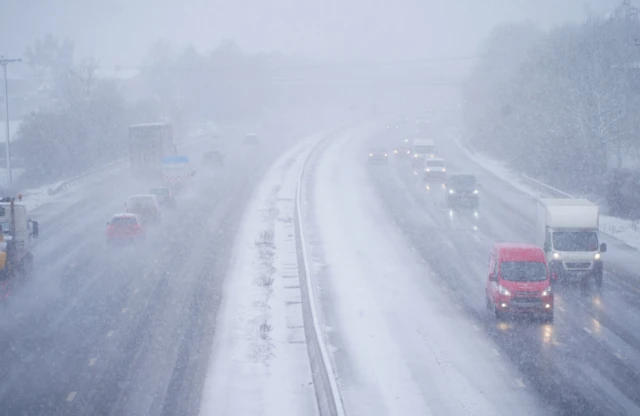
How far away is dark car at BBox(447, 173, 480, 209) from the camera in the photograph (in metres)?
37.1

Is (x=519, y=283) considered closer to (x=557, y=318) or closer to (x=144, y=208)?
(x=557, y=318)

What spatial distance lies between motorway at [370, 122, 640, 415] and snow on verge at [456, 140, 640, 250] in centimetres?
162

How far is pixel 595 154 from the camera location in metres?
44.6

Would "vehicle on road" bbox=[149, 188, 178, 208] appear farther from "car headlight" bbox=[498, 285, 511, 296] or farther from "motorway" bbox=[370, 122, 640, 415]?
"car headlight" bbox=[498, 285, 511, 296]

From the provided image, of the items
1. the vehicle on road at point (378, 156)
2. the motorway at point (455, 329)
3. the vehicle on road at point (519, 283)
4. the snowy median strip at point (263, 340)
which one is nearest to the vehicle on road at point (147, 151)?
the vehicle on road at point (378, 156)

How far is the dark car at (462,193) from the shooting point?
37.1 meters

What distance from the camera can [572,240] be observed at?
2258 cm

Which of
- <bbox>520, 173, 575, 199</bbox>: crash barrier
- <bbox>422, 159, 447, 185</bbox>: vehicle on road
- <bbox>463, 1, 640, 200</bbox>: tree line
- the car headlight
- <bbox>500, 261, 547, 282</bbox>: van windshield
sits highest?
<bbox>463, 1, 640, 200</bbox>: tree line

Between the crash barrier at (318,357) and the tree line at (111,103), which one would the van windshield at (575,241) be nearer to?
the crash barrier at (318,357)

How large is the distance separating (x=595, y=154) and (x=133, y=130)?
3214cm

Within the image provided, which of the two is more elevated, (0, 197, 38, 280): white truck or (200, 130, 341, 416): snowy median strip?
(0, 197, 38, 280): white truck

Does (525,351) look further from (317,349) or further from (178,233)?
(178,233)

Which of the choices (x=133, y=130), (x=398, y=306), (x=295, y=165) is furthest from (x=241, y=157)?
(x=398, y=306)

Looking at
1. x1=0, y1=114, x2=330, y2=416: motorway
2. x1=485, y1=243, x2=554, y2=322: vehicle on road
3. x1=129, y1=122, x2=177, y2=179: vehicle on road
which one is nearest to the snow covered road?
x1=485, y1=243, x2=554, y2=322: vehicle on road
